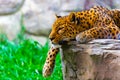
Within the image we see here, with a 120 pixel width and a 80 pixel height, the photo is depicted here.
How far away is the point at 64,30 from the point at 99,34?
0.17 m

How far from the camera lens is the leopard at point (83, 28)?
7.00ft

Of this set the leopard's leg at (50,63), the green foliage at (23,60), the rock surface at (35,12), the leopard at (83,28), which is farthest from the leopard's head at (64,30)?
→ the rock surface at (35,12)

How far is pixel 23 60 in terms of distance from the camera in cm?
365

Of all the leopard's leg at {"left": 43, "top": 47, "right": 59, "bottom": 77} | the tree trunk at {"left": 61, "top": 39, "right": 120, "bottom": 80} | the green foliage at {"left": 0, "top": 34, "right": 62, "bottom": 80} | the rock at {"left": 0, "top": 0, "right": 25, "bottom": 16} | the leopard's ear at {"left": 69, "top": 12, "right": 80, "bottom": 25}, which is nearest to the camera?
the tree trunk at {"left": 61, "top": 39, "right": 120, "bottom": 80}

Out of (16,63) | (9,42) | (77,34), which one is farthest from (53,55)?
(9,42)

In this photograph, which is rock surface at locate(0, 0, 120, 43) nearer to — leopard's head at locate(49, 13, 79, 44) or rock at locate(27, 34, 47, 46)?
rock at locate(27, 34, 47, 46)

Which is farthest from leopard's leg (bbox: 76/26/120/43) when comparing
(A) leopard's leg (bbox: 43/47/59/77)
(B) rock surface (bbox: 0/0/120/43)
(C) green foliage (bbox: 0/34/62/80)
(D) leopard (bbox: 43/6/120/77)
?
(B) rock surface (bbox: 0/0/120/43)

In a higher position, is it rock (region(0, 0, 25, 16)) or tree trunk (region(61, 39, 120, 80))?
tree trunk (region(61, 39, 120, 80))

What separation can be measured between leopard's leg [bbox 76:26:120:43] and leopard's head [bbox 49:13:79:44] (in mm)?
44

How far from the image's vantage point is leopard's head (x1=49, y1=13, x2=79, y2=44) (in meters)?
2.13

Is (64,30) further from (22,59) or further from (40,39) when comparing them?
(40,39)

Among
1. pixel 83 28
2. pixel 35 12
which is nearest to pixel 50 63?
pixel 83 28

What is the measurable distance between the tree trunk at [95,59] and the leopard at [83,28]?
1.5 inches

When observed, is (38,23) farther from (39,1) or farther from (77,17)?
(77,17)
